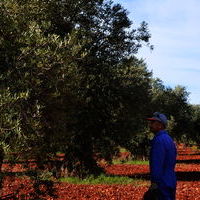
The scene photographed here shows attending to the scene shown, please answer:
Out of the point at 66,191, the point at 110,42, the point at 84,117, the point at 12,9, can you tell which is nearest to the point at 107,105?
the point at 84,117

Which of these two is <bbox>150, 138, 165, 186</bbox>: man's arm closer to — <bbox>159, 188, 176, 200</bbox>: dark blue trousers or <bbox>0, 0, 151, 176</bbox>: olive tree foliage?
<bbox>159, 188, 176, 200</bbox>: dark blue trousers

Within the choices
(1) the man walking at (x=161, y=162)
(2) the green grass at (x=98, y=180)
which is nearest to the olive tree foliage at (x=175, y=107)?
(2) the green grass at (x=98, y=180)

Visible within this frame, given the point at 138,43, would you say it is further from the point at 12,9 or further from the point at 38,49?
the point at 38,49

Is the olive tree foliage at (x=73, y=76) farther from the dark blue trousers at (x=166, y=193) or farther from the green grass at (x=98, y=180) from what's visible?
the dark blue trousers at (x=166, y=193)

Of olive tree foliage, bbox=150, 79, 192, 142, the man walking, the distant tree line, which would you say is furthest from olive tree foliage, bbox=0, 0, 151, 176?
olive tree foliage, bbox=150, 79, 192, 142

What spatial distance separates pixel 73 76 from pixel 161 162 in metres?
6.81

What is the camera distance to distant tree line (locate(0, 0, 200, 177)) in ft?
38.5

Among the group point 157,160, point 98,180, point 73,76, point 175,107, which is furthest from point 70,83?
point 175,107

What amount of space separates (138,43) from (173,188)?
18810mm

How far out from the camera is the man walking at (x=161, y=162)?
7.39 m

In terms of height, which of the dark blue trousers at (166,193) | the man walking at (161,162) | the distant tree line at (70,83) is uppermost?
the distant tree line at (70,83)

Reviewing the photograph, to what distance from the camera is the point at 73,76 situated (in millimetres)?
13812

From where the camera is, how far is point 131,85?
25625 mm

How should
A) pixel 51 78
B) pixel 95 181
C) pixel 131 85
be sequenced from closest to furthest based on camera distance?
1. pixel 51 78
2. pixel 95 181
3. pixel 131 85
